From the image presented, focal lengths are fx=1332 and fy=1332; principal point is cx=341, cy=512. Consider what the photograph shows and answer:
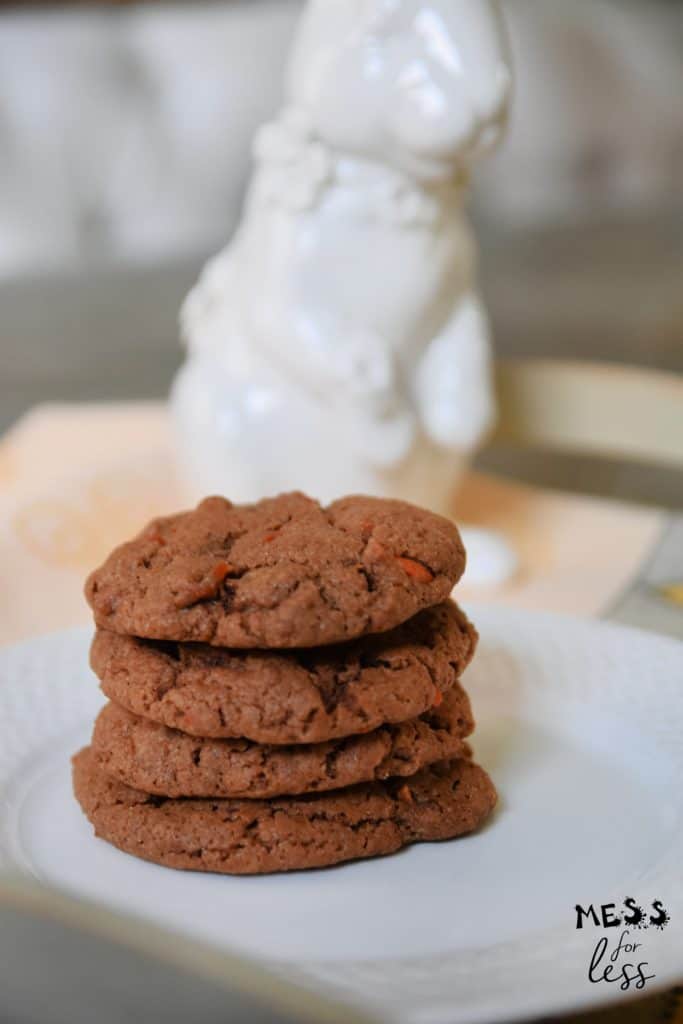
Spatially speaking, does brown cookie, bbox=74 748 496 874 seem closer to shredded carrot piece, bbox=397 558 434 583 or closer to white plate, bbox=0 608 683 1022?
white plate, bbox=0 608 683 1022

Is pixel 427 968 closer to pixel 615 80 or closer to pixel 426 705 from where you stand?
pixel 426 705

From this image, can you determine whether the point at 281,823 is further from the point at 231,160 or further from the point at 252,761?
the point at 231,160

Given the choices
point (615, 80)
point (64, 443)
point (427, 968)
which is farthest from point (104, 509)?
point (615, 80)

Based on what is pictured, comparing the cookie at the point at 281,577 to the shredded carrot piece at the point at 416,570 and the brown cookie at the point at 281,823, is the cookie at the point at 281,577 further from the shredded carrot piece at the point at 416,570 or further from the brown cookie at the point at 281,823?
the brown cookie at the point at 281,823

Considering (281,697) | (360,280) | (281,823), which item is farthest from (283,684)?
(360,280)

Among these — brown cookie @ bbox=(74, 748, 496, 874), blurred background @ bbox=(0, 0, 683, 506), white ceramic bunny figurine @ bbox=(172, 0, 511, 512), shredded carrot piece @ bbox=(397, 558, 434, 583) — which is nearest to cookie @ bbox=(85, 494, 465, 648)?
shredded carrot piece @ bbox=(397, 558, 434, 583)
